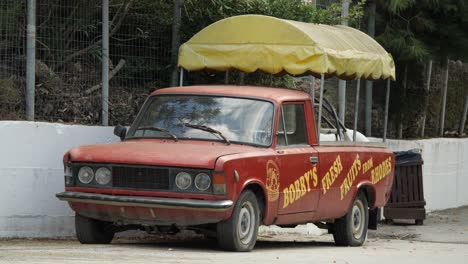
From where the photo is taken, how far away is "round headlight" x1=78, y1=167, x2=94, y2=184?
11.7 metres

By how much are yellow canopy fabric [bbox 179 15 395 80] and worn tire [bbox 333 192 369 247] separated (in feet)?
5.70

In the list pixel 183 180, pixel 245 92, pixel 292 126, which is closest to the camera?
pixel 183 180

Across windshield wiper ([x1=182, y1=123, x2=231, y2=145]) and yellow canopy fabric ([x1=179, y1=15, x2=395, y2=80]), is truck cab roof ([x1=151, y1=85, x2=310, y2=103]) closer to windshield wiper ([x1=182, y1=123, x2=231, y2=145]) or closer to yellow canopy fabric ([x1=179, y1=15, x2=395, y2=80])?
windshield wiper ([x1=182, y1=123, x2=231, y2=145])

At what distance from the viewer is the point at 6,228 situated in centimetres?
1330

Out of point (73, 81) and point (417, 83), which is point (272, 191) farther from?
point (417, 83)

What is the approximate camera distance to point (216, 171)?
11156mm

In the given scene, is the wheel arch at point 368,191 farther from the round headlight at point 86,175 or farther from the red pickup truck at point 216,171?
the round headlight at point 86,175

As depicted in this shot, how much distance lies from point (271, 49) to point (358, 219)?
2.50m

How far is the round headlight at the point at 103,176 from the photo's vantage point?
457 inches

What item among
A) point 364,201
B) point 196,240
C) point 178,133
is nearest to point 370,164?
point 364,201

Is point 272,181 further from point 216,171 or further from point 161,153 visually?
point 161,153

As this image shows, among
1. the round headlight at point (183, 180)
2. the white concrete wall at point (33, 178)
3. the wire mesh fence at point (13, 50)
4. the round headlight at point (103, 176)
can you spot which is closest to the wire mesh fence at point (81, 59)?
the wire mesh fence at point (13, 50)

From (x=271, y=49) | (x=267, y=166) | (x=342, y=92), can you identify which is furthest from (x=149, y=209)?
(x=342, y=92)

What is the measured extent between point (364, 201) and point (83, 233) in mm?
4306
